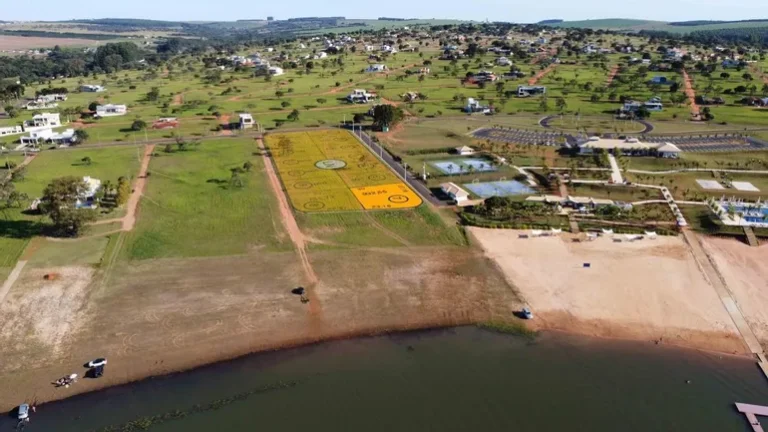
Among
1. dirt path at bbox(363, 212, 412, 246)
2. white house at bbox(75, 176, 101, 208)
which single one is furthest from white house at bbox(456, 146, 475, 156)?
white house at bbox(75, 176, 101, 208)

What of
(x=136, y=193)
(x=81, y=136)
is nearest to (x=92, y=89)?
(x=81, y=136)

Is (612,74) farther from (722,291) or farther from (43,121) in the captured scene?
(43,121)

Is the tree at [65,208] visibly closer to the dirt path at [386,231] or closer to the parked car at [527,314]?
the dirt path at [386,231]

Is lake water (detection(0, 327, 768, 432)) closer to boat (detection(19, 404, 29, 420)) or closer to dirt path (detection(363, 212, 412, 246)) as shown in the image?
boat (detection(19, 404, 29, 420))

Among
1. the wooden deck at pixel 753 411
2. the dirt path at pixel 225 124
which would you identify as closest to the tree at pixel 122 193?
the dirt path at pixel 225 124

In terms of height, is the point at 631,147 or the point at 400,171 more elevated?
the point at 631,147

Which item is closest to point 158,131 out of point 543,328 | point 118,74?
point 543,328
